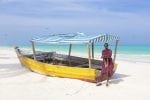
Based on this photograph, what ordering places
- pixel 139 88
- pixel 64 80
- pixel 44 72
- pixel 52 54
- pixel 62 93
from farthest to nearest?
1. pixel 52 54
2. pixel 44 72
3. pixel 64 80
4. pixel 139 88
5. pixel 62 93

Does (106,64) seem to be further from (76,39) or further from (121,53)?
(121,53)

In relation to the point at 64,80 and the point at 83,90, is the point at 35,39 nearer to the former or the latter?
the point at 64,80

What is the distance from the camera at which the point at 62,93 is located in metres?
12.8

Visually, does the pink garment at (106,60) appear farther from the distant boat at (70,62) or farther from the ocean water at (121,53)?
the ocean water at (121,53)

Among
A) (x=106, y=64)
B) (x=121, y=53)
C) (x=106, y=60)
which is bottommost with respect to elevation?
(x=121, y=53)

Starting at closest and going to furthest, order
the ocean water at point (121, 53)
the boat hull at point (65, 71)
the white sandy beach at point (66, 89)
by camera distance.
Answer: the white sandy beach at point (66, 89)
the boat hull at point (65, 71)
the ocean water at point (121, 53)

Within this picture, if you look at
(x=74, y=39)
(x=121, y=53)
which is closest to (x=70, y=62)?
(x=74, y=39)

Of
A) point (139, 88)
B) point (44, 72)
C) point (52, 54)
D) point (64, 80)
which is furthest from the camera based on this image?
point (52, 54)

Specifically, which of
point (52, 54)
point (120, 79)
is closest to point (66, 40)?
point (120, 79)

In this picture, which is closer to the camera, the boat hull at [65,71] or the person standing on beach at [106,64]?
the boat hull at [65,71]

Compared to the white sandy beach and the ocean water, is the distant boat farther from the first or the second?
the ocean water

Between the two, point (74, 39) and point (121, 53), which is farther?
point (121, 53)

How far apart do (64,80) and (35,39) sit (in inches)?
124

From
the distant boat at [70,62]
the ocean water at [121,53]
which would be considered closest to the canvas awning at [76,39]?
the distant boat at [70,62]
